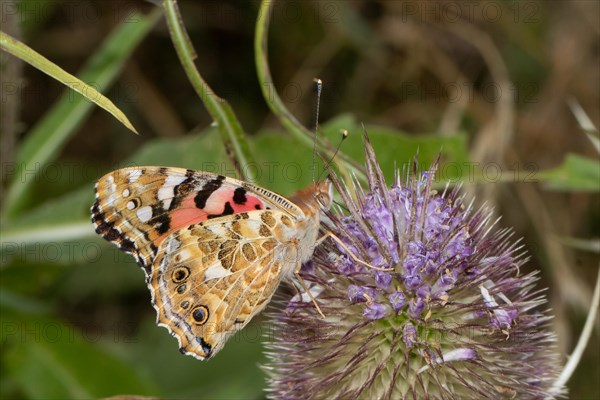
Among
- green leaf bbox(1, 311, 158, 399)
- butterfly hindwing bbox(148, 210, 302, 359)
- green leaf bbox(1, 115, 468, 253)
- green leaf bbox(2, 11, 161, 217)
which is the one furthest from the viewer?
green leaf bbox(2, 11, 161, 217)

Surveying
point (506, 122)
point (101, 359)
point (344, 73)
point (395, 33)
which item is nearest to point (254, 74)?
point (344, 73)

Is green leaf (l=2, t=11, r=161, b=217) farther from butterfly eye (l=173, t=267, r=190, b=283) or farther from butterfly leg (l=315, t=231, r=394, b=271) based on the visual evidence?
butterfly leg (l=315, t=231, r=394, b=271)

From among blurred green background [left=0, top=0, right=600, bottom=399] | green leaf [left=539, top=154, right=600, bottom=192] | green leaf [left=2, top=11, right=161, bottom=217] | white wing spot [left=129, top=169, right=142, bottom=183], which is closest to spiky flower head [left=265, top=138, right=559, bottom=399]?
white wing spot [left=129, top=169, right=142, bottom=183]

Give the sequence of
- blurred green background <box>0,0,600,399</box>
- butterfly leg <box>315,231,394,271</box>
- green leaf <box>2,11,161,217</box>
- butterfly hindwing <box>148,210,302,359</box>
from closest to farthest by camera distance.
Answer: butterfly leg <box>315,231,394,271</box> < butterfly hindwing <box>148,210,302,359</box> < blurred green background <box>0,0,600,399</box> < green leaf <box>2,11,161,217</box>

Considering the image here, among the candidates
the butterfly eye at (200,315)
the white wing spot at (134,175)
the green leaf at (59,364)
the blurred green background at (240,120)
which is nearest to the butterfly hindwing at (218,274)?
the butterfly eye at (200,315)

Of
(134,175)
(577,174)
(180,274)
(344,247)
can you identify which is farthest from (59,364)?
(577,174)

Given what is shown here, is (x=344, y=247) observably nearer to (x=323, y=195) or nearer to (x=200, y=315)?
(x=323, y=195)

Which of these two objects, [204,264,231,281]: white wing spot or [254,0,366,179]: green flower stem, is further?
[254,0,366,179]: green flower stem
